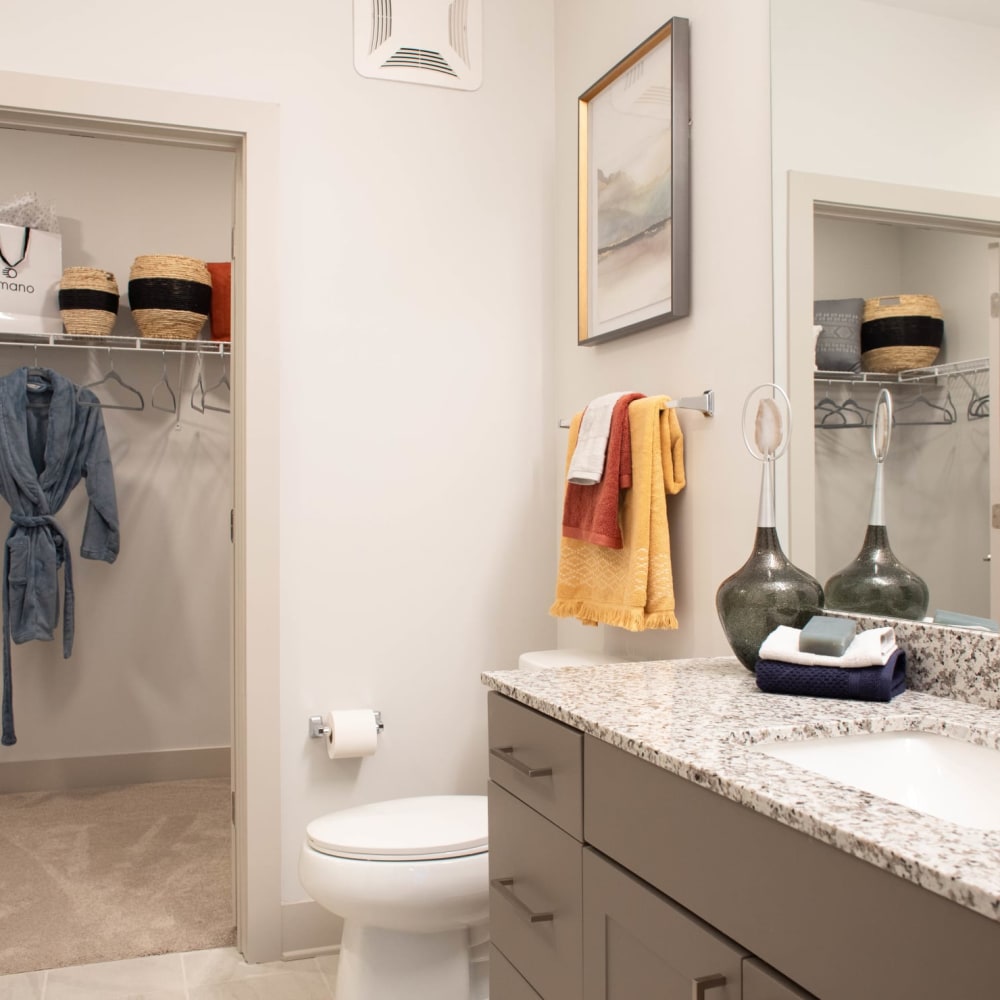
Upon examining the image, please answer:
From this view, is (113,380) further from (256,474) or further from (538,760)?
(538,760)

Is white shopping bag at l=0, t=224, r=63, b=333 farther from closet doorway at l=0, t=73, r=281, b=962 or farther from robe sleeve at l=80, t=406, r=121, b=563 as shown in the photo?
closet doorway at l=0, t=73, r=281, b=962

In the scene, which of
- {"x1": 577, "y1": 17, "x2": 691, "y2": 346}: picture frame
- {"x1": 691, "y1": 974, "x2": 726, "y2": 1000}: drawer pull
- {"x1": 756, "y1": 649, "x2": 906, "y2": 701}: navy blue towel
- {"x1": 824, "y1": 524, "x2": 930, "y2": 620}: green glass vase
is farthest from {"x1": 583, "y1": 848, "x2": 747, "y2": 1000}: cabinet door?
{"x1": 577, "y1": 17, "x2": 691, "y2": 346}: picture frame

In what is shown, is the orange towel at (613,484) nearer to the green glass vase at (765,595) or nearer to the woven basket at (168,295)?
the green glass vase at (765,595)

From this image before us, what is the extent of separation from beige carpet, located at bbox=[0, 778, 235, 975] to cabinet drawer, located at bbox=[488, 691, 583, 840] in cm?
139

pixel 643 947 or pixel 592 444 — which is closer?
pixel 643 947

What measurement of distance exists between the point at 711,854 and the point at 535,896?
0.47m

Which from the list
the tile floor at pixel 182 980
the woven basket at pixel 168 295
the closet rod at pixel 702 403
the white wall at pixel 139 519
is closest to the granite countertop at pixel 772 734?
the closet rod at pixel 702 403

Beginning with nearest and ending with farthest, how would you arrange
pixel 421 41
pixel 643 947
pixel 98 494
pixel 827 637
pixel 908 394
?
pixel 643 947 < pixel 827 637 < pixel 908 394 < pixel 421 41 < pixel 98 494

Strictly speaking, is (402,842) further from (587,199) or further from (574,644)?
(587,199)

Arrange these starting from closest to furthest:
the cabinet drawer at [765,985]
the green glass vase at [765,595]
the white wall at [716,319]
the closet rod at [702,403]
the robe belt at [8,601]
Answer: the cabinet drawer at [765,985], the green glass vase at [765,595], the white wall at [716,319], the closet rod at [702,403], the robe belt at [8,601]

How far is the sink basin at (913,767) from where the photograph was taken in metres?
1.06

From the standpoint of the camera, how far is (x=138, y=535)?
12.8 ft

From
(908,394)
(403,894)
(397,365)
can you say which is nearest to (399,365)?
(397,365)

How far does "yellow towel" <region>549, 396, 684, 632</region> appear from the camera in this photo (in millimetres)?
1900
